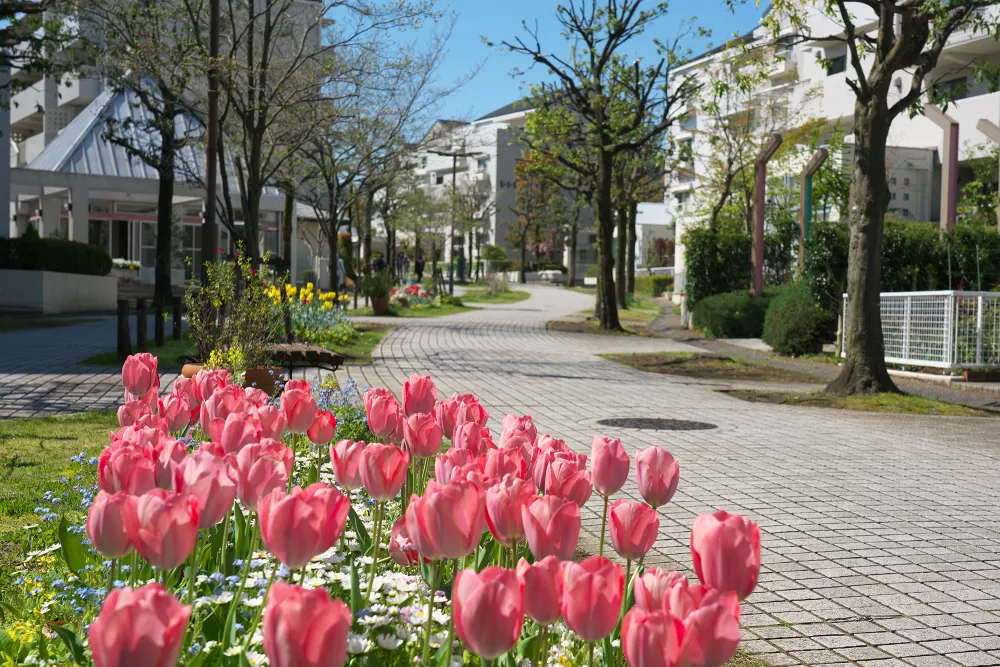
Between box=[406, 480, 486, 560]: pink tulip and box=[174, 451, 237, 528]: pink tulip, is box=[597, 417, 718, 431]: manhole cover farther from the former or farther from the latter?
box=[406, 480, 486, 560]: pink tulip

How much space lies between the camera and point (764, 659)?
3.77m

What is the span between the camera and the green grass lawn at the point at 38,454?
556 centimetres

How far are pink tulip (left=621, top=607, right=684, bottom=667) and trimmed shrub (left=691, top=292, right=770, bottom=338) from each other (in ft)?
80.5

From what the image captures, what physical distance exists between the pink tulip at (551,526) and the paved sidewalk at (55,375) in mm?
8522

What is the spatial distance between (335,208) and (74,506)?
22.6 meters

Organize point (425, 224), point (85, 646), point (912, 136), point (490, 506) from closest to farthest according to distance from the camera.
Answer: point (490, 506)
point (85, 646)
point (912, 136)
point (425, 224)

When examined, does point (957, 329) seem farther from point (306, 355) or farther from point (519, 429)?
point (519, 429)

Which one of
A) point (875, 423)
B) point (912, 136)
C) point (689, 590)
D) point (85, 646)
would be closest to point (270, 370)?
point (875, 423)

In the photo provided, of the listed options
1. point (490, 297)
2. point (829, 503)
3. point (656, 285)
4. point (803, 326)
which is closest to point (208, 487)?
point (829, 503)

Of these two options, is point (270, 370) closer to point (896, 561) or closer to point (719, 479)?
point (719, 479)

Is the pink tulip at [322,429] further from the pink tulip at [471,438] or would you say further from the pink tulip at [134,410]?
the pink tulip at [134,410]

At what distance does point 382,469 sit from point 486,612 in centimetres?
95

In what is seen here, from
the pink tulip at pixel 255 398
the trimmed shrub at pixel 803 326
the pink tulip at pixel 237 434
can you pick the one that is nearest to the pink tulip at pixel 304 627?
the pink tulip at pixel 237 434

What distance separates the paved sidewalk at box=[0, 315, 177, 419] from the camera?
408 inches
